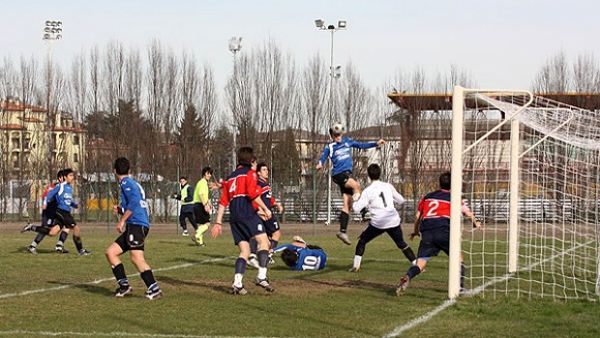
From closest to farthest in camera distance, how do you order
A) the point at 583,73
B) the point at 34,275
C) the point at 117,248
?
the point at 117,248 → the point at 34,275 → the point at 583,73

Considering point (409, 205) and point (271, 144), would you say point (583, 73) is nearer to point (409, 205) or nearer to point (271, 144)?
point (409, 205)

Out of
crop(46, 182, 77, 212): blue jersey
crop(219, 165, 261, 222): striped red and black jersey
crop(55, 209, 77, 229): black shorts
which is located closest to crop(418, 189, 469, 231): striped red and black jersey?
crop(219, 165, 261, 222): striped red and black jersey

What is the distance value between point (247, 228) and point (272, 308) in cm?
187

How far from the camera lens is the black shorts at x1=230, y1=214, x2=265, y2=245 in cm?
1295

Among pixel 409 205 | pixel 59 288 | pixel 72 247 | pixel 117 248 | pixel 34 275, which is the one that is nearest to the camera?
pixel 117 248

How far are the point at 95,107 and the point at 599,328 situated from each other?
4413 cm

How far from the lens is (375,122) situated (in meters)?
50.6

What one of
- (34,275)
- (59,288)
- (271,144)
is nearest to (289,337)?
(59,288)

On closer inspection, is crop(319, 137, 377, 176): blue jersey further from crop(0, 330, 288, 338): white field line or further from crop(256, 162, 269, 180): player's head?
crop(0, 330, 288, 338): white field line

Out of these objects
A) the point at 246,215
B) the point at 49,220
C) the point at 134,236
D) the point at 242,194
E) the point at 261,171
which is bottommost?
the point at 49,220

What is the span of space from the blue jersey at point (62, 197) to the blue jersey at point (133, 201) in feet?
29.2

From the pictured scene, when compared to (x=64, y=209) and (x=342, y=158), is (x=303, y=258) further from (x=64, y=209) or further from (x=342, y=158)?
(x=64, y=209)

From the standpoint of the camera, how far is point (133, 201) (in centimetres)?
1218

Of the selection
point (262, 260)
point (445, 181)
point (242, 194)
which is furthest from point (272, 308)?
point (445, 181)
